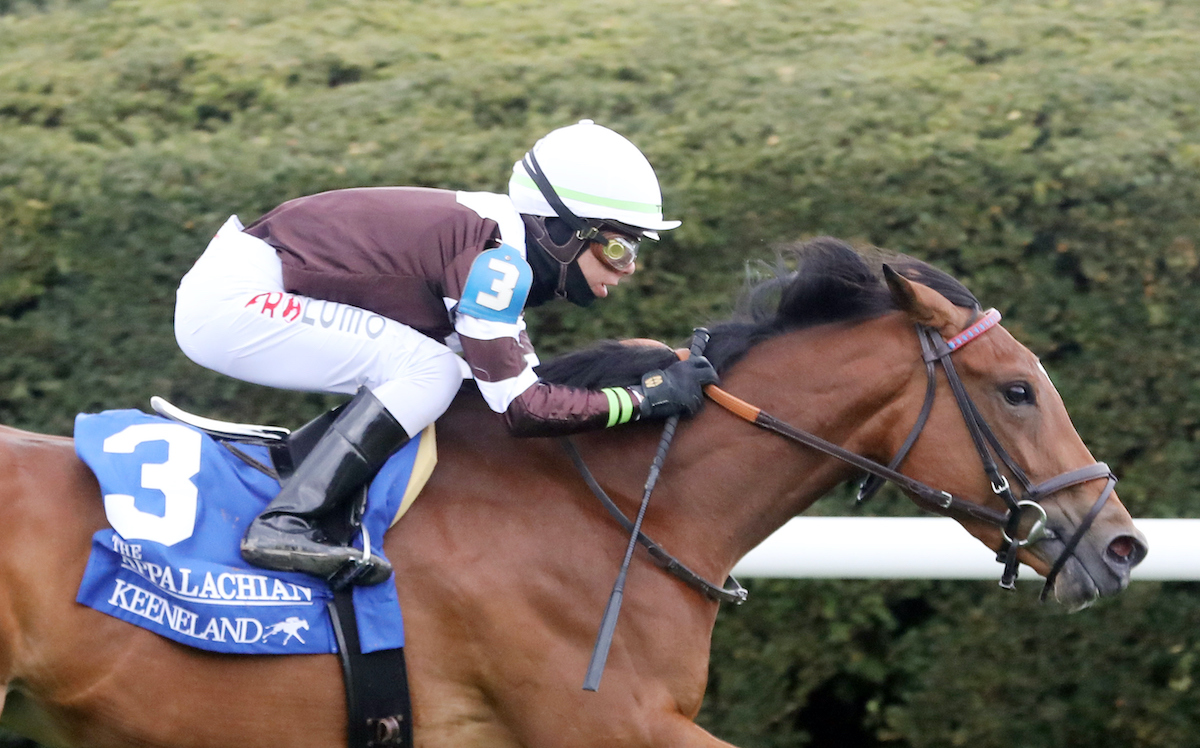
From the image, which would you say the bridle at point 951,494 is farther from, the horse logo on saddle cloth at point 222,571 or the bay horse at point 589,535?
the horse logo on saddle cloth at point 222,571

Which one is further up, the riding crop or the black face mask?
the black face mask

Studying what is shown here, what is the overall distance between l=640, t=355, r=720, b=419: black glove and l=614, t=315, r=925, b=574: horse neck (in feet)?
0.27

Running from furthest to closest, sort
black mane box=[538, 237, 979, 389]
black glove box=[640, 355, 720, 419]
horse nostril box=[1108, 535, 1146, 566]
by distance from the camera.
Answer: black mane box=[538, 237, 979, 389], black glove box=[640, 355, 720, 419], horse nostril box=[1108, 535, 1146, 566]

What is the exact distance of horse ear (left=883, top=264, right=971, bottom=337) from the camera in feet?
9.04

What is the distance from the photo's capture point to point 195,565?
8.39ft

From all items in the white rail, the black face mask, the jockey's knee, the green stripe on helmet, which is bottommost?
the white rail

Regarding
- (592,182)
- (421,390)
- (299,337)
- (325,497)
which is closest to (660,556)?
(421,390)

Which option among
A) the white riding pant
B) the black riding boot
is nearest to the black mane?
the white riding pant

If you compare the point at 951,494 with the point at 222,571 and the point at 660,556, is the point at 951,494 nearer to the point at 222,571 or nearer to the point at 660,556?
the point at 660,556

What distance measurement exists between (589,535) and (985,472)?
0.95m

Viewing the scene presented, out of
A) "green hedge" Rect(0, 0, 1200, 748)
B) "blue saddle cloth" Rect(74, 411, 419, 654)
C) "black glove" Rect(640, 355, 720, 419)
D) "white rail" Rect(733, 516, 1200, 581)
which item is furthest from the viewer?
"green hedge" Rect(0, 0, 1200, 748)

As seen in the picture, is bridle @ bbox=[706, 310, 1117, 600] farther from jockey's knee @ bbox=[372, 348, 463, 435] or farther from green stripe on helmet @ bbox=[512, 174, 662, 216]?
jockey's knee @ bbox=[372, 348, 463, 435]

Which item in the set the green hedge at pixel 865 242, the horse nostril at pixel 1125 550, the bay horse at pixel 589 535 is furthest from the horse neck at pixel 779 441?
the green hedge at pixel 865 242

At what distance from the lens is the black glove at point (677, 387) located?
2.77 meters
